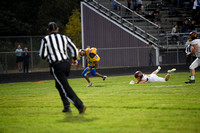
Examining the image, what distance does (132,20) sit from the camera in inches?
1212

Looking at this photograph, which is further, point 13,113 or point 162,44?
point 162,44

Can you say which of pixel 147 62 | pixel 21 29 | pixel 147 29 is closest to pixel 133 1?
pixel 147 29

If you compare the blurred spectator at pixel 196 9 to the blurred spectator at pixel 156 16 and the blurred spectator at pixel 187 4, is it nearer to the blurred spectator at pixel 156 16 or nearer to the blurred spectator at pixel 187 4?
the blurred spectator at pixel 187 4

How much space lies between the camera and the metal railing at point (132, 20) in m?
30.2

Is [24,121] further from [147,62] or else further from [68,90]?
[147,62]

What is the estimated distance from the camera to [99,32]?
33.2m

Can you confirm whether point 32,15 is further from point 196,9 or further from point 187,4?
point 196,9

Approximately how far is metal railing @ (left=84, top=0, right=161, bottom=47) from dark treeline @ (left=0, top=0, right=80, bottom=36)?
1499 centimetres

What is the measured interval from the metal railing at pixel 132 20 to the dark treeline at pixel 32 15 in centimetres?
1499

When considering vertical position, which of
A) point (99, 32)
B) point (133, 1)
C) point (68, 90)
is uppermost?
point (133, 1)

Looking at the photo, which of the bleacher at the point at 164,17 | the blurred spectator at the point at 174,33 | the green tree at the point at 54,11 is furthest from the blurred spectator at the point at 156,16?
the green tree at the point at 54,11

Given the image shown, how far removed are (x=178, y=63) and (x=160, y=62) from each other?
57.9 inches

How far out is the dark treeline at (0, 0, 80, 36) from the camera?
4391 cm

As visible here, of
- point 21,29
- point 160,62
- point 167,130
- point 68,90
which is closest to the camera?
point 167,130
